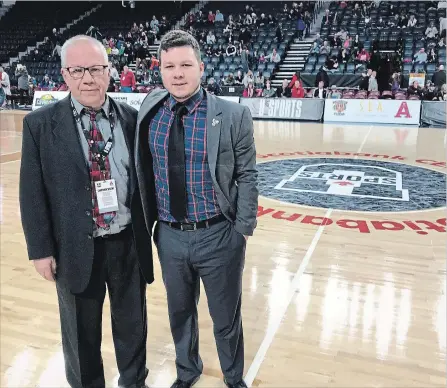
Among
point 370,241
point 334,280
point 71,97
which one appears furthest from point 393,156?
point 71,97

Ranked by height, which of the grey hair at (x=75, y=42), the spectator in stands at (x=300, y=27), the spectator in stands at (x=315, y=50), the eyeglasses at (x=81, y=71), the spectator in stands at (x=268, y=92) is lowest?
the spectator in stands at (x=268, y=92)

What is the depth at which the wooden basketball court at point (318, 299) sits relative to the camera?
2596 millimetres

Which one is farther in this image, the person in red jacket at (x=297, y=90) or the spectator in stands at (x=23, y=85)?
the spectator in stands at (x=23, y=85)

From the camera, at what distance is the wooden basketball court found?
2596 mm

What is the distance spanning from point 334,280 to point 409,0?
19.8m

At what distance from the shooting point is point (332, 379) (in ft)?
8.26

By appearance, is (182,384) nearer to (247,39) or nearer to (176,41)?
(176,41)

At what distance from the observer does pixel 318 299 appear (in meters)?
3.43

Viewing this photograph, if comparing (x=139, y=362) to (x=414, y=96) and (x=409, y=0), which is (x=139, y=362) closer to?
(x=414, y=96)

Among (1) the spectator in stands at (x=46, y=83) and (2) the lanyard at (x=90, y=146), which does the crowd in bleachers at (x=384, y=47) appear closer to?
(1) the spectator in stands at (x=46, y=83)

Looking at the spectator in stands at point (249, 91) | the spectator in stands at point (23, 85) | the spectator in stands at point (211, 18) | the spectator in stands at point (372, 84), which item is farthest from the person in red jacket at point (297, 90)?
the spectator in stands at point (23, 85)

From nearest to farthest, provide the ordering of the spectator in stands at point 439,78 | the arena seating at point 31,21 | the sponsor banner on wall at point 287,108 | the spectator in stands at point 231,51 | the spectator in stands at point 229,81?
the spectator in stands at point 439,78
the sponsor banner on wall at point 287,108
the spectator in stands at point 229,81
the spectator in stands at point 231,51
the arena seating at point 31,21

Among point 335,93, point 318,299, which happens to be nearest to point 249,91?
point 335,93

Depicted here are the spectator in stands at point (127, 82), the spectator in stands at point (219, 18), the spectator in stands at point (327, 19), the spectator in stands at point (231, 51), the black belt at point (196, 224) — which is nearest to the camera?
the black belt at point (196, 224)
